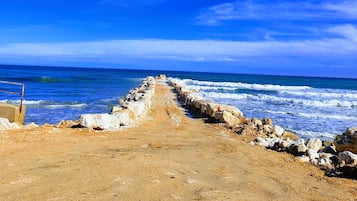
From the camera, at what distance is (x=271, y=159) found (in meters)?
7.71

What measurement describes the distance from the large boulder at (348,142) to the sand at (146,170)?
4.92 feet

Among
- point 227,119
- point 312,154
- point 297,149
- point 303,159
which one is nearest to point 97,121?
point 227,119

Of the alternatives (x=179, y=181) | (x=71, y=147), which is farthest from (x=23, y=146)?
(x=179, y=181)

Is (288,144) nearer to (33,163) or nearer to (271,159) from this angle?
(271,159)

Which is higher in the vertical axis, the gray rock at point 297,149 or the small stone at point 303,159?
the gray rock at point 297,149

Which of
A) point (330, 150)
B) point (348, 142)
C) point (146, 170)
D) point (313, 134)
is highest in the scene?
point (348, 142)

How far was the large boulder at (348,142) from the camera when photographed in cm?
867

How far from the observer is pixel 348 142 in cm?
873

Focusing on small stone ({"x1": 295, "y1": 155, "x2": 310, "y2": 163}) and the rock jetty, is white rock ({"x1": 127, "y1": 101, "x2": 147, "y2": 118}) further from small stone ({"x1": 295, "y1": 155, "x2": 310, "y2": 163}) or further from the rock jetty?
small stone ({"x1": 295, "y1": 155, "x2": 310, "y2": 163})

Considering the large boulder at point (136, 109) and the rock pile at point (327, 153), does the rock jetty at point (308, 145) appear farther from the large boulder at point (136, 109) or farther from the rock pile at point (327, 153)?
the large boulder at point (136, 109)

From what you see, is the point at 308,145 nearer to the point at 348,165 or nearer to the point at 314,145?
the point at 314,145

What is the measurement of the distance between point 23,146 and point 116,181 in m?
2.74

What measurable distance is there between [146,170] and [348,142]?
16.1ft

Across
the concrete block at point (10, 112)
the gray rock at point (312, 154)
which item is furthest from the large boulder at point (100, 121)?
the gray rock at point (312, 154)
